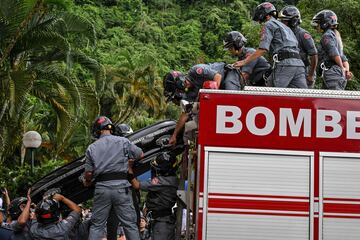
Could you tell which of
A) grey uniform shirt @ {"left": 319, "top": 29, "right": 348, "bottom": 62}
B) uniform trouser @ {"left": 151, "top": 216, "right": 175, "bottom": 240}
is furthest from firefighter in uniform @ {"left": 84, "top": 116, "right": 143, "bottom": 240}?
grey uniform shirt @ {"left": 319, "top": 29, "right": 348, "bottom": 62}

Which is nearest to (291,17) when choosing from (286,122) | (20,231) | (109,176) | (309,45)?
(309,45)

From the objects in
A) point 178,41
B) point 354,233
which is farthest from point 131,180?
point 178,41

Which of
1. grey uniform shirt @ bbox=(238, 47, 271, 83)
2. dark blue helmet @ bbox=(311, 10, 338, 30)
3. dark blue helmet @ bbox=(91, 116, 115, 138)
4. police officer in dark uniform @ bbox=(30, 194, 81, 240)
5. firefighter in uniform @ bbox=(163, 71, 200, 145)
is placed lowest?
police officer in dark uniform @ bbox=(30, 194, 81, 240)

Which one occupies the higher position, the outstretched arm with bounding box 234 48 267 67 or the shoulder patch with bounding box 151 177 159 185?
the outstretched arm with bounding box 234 48 267 67

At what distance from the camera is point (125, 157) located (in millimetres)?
9516

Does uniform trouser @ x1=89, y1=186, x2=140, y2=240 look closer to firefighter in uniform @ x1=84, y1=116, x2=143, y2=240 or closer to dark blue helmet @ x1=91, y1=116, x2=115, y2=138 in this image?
firefighter in uniform @ x1=84, y1=116, x2=143, y2=240

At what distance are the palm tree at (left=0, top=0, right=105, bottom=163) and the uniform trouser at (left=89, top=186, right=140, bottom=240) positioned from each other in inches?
269

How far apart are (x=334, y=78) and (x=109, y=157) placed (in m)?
2.95

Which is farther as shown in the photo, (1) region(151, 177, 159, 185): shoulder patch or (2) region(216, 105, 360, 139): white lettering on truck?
(1) region(151, 177, 159, 185): shoulder patch

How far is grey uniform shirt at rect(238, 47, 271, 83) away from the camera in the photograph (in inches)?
401

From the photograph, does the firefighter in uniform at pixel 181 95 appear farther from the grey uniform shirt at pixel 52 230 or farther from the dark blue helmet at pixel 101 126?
the grey uniform shirt at pixel 52 230

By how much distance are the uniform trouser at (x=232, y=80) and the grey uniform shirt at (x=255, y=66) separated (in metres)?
0.32

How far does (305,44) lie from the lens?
33.2ft

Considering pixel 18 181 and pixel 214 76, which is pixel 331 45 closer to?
pixel 214 76
